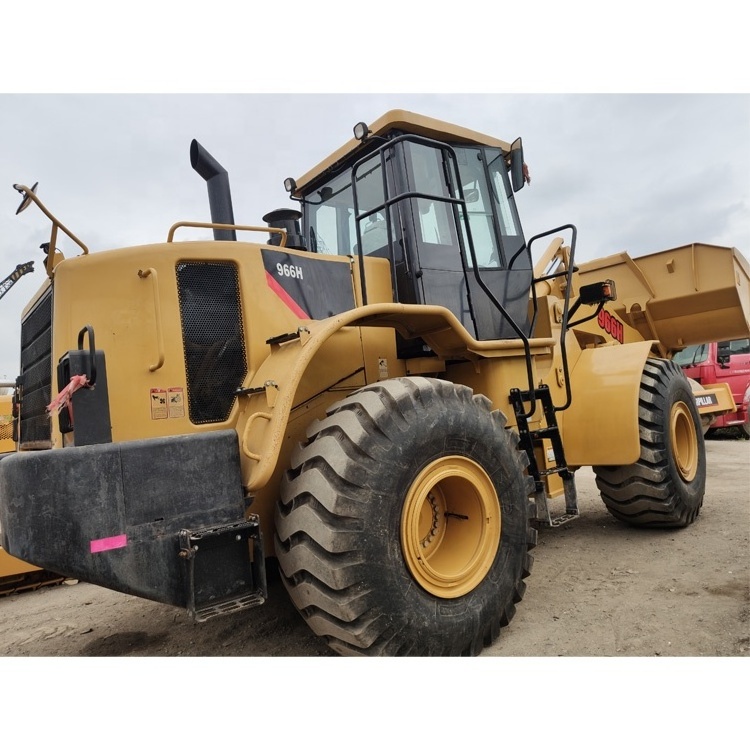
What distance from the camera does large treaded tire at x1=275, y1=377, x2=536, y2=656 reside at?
8.32ft

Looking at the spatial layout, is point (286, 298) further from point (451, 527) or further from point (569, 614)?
point (569, 614)

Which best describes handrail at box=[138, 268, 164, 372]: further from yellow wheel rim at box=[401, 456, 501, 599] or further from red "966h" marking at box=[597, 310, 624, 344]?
red "966h" marking at box=[597, 310, 624, 344]

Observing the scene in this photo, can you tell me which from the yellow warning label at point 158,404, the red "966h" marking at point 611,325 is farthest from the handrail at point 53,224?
the red "966h" marking at point 611,325

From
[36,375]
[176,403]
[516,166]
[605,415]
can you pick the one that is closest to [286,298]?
[176,403]

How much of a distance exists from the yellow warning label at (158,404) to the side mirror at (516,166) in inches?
135

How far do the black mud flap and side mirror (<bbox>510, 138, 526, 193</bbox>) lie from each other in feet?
11.2

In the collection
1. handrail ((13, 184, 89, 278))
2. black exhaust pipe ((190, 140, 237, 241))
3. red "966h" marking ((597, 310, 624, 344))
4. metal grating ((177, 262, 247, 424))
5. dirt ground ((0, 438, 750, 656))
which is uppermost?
black exhaust pipe ((190, 140, 237, 241))

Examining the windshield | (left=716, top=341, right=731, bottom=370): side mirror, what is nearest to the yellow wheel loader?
the windshield

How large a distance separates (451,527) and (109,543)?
1753 millimetres

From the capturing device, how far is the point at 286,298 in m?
3.34

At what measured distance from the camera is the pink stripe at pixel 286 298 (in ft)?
10.8

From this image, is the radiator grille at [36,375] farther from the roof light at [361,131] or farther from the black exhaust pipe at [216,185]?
the roof light at [361,131]

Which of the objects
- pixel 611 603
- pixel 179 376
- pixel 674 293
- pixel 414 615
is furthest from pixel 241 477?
pixel 674 293

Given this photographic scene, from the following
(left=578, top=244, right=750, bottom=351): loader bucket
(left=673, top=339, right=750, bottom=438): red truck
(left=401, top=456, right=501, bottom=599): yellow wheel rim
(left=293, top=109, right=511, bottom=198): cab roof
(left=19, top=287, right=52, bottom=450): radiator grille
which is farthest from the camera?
(left=673, top=339, right=750, bottom=438): red truck
